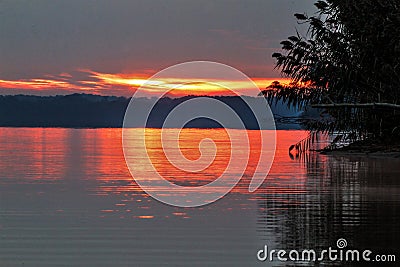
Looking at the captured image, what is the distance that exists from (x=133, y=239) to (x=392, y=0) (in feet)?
34.4

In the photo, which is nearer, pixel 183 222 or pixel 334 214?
pixel 183 222

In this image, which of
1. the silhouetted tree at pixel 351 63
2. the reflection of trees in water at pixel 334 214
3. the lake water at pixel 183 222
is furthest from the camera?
the silhouetted tree at pixel 351 63

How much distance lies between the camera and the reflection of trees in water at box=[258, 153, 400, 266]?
48.9ft

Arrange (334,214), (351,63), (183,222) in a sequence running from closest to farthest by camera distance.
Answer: (183,222)
(334,214)
(351,63)

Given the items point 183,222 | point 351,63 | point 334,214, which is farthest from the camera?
point 351,63

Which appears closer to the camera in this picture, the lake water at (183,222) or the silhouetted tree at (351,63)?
the lake water at (183,222)

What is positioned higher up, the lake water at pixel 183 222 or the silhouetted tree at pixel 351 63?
the silhouetted tree at pixel 351 63

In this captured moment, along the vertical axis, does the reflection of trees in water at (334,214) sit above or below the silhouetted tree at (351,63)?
below

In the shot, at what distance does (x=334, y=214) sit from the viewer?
18.8m

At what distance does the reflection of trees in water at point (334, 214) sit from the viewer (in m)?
14.9

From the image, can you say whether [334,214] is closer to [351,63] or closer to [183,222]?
[183,222]

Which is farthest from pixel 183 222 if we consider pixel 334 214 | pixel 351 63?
pixel 351 63

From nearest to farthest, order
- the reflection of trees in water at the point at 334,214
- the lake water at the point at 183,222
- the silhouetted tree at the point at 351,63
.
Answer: the lake water at the point at 183,222 → the reflection of trees in water at the point at 334,214 → the silhouetted tree at the point at 351,63

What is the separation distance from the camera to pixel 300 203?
21.5 meters
